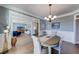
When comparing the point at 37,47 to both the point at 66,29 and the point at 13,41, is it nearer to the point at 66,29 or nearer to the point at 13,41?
the point at 13,41

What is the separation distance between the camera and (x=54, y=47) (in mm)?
1995

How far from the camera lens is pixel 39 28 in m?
2.02

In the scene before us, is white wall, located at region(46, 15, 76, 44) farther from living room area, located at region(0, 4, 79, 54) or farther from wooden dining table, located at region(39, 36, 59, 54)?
wooden dining table, located at region(39, 36, 59, 54)

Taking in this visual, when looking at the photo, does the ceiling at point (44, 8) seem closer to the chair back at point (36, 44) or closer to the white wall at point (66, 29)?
the white wall at point (66, 29)

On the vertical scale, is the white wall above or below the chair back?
above

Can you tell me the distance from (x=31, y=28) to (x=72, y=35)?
2.69 feet

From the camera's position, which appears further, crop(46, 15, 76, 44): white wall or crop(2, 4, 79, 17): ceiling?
crop(46, 15, 76, 44): white wall

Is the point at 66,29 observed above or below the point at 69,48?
above

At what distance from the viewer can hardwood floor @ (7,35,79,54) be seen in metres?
1.92

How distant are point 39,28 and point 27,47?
1.41 feet

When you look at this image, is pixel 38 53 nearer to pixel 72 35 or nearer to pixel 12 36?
pixel 12 36

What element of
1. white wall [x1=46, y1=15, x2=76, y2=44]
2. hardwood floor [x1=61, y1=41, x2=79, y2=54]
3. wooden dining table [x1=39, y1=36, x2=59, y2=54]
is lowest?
hardwood floor [x1=61, y1=41, x2=79, y2=54]

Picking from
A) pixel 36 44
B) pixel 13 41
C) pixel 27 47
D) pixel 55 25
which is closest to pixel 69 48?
pixel 55 25

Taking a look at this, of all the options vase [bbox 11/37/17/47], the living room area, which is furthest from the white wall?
vase [bbox 11/37/17/47]
